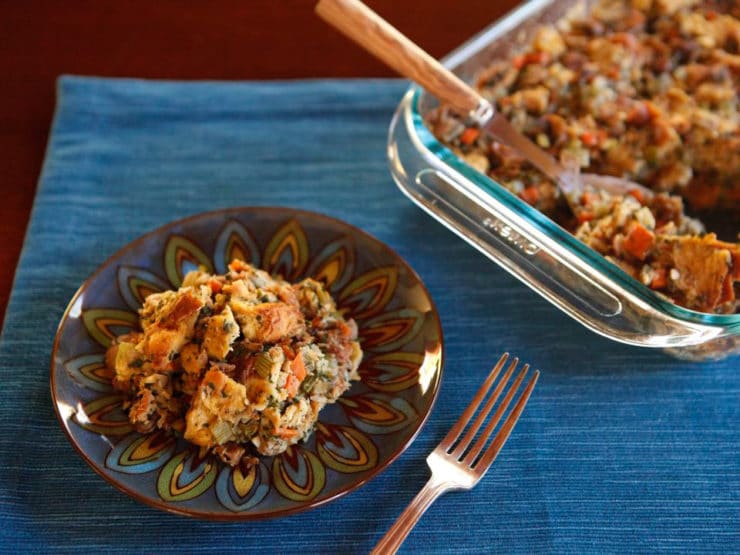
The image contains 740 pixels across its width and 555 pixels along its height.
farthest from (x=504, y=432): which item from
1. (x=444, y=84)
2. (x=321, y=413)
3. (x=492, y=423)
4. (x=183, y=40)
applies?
(x=183, y=40)

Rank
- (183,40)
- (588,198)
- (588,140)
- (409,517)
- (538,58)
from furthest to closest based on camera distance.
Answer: (183,40)
(538,58)
(588,140)
(588,198)
(409,517)

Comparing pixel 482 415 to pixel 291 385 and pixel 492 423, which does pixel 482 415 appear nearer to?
pixel 492 423

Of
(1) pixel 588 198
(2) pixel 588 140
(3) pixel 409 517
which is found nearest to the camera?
(3) pixel 409 517

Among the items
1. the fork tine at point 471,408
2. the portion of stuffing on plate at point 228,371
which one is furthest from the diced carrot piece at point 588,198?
the portion of stuffing on plate at point 228,371

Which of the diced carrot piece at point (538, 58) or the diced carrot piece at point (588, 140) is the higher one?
the diced carrot piece at point (538, 58)

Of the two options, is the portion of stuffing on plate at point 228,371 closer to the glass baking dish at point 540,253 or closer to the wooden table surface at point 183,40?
the glass baking dish at point 540,253

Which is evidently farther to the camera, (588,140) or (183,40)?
(183,40)

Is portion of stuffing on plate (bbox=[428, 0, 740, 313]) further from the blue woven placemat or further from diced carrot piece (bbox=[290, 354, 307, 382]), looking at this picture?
diced carrot piece (bbox=[290, 354, 307, 382])

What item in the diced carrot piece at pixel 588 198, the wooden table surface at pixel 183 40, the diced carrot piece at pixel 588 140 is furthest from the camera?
the wooden table surface at pixel 183 40
